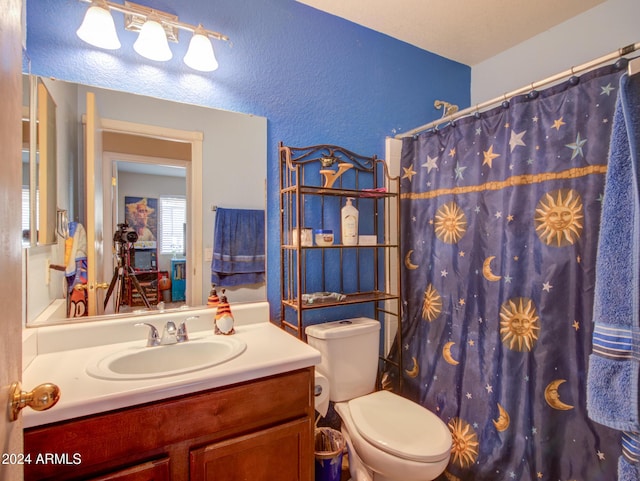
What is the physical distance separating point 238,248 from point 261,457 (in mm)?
875

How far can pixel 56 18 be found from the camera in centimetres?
122

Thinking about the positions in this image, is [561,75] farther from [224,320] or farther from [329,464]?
[329,464]

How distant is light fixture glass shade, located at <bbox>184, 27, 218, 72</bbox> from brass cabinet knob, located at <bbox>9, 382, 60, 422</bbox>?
52.2 inches

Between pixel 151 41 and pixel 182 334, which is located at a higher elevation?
pixel 151 41

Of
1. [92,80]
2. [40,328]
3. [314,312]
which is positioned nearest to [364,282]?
[314,312]

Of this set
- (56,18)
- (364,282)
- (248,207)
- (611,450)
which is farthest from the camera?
(364,282)

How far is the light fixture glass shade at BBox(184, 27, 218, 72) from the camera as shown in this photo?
1381 millimetres

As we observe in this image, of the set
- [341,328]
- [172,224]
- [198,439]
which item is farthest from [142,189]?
[341,328]

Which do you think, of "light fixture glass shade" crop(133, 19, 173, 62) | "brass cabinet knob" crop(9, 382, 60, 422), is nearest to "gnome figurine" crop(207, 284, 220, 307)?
"brass cabinet knob" crop(9, 382, 60, 422)

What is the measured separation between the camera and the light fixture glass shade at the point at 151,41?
1293 mm

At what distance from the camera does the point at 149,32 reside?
129cm

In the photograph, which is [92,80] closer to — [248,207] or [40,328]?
[248,207]

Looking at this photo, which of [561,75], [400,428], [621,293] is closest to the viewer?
[621,293]

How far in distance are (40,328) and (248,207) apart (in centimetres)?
92
